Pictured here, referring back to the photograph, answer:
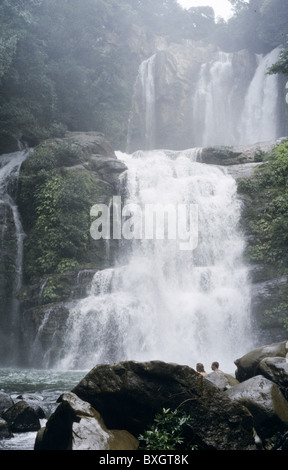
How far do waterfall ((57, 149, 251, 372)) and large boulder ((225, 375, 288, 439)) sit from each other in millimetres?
6596

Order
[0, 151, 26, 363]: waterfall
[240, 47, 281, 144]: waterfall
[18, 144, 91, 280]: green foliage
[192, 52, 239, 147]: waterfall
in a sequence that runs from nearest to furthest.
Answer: [0, 151, 26, 363]: waterfall → [18, 144, 91, 280]: green foliage → [240, 47, 281, 144]: waterfall → [192, 52, 239, 147]: waterfall

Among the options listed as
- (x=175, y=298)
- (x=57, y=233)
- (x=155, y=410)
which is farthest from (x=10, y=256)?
(x=155, y=410)

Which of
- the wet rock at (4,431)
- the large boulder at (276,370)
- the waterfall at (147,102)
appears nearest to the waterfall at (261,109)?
the waterfall at (147,102)

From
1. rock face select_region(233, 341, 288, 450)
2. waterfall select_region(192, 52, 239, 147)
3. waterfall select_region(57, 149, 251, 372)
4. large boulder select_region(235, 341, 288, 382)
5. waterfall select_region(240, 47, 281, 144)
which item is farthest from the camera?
waterfall select_region(192, 52, 239, 147)

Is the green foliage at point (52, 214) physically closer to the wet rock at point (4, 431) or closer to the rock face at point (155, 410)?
the wet rock at point (4, 431)

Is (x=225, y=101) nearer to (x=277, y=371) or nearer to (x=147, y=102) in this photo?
(x=147, y=102)

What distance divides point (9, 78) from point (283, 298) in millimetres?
21791

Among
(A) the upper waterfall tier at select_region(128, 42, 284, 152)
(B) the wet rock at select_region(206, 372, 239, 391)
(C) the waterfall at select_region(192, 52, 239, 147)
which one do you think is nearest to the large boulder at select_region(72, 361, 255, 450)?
(B) the wet rock at select_region(206, 372, 239, 391)

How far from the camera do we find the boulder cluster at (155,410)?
17.8 ft

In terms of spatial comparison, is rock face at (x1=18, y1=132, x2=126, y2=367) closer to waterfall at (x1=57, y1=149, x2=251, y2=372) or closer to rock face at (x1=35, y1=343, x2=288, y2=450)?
waterfall at (x1=57, y1=149, x2=251, y2=372)

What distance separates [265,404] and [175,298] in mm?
10411

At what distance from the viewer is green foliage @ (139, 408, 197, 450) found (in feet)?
16.8

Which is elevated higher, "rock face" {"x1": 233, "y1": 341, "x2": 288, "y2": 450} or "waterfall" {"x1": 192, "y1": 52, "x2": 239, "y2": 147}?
"waterfall" {"x1": 192, "y1": 52, "x2": 239, "y2": 147}
